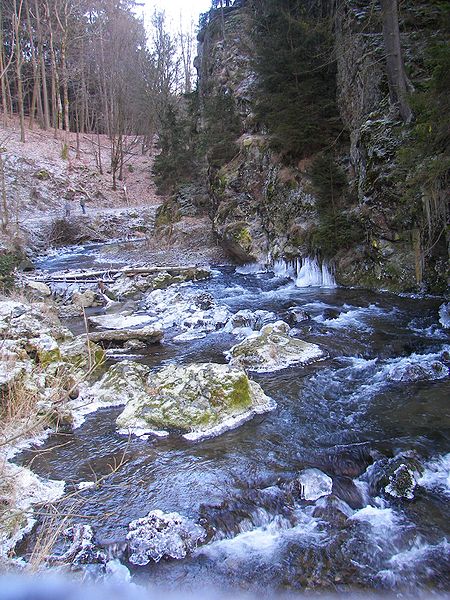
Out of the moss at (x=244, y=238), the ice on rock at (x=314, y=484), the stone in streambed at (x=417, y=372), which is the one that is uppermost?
the moss at (x=244, y=238)

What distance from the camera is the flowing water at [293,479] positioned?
3.35 m

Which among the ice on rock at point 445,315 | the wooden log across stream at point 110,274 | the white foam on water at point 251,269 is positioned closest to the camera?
the ice on rock at point 445,315

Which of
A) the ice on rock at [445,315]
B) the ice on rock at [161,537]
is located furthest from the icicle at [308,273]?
the ice on rock at [161,537]

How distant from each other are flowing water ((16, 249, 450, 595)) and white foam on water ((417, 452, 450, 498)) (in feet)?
0.04

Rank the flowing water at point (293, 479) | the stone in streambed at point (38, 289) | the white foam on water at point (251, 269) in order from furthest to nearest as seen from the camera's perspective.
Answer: the white foam on water at point (251, 269) → the stone in streambed at point (38, 289) → the flowing water at point (293, 479)

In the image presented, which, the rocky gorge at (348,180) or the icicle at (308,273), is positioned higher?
the rocky gorge at (348,180)

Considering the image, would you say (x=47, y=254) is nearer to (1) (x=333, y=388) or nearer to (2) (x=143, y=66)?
(1) (x=333, y=388)

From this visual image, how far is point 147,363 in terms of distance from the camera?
7.74m

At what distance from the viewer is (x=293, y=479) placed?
4.26m

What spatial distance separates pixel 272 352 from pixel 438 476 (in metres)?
3.57

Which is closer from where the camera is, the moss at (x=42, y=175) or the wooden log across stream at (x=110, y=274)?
the wooden log across stream at (x=110, y=274)

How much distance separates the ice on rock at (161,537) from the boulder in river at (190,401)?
4.63 feet

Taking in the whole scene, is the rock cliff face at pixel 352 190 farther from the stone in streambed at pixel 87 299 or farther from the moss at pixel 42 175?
the moss at pixel 42 175

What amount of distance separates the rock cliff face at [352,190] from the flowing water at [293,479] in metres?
4.05
